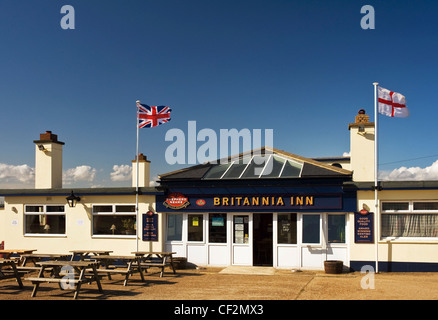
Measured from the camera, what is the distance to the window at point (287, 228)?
1507 centimetres

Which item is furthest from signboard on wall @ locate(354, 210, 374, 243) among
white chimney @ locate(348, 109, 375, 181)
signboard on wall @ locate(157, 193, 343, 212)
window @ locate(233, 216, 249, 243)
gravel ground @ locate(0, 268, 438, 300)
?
window @ locate(233, 216, 249, 243)

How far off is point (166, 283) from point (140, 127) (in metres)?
6.23

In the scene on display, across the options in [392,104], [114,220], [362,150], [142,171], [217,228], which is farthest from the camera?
[142,171]

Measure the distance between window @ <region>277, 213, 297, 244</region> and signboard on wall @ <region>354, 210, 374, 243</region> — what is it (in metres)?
1.89

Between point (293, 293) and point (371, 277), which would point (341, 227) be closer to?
point (371, 277)

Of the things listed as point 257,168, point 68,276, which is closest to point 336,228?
point 257,168

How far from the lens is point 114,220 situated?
16.7 meters

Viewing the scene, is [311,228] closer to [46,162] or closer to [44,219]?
[44,219]

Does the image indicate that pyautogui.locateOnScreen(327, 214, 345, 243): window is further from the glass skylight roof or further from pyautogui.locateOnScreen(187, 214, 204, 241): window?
pyautogui.locateOnScreen(187, 214, 204, 241): window

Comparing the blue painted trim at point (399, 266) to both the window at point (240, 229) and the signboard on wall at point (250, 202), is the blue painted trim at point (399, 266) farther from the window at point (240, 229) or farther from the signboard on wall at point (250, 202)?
the window at point (240, 229)

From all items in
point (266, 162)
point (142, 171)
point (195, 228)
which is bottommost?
point (195, 228)

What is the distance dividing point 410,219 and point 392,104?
11.9 feet

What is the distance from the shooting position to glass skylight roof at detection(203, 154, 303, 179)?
603 inches

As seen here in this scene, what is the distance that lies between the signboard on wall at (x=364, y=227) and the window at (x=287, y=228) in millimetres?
1894
